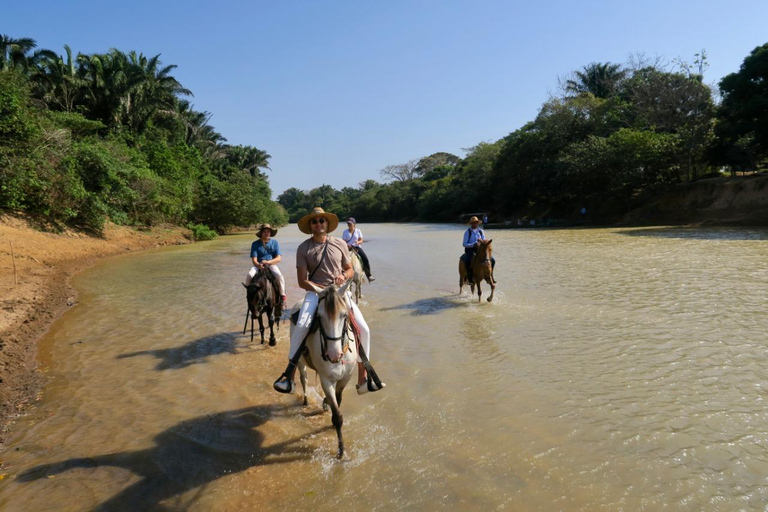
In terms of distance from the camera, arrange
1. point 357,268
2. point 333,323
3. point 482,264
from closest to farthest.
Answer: point 333,323
point 482,264
point 357,268

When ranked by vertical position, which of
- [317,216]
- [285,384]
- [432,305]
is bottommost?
[432,305]

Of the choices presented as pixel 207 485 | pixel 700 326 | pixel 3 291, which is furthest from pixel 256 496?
pixel 3 291

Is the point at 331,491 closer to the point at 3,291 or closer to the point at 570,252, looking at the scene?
the point at 3,291

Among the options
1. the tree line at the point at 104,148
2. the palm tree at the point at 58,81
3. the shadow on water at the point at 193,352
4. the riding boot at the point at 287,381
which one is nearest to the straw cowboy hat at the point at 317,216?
the riding boot at the point at 287,381

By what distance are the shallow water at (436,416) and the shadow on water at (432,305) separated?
13cm

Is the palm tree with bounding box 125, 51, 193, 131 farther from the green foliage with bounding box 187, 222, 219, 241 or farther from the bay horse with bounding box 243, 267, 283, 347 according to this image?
the bay horse with bounding box 243, 267, 283, 347

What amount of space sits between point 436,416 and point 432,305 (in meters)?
5.84

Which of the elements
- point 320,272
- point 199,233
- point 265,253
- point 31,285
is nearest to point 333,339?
point 320,272

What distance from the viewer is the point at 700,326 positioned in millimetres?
7676

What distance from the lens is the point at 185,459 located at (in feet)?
14.2

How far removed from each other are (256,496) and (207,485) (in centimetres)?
54

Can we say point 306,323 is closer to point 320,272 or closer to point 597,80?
point 320,272

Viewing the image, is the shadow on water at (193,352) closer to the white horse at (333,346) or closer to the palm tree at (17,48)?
the white horse at (333,346)

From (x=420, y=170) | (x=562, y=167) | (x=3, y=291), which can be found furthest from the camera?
(x=420, y=170)
